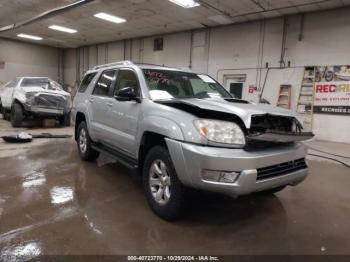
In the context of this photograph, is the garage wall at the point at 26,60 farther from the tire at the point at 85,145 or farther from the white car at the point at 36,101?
the tire at the point at 85,145

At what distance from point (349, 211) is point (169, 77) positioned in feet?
8.39

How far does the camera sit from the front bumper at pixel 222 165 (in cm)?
219

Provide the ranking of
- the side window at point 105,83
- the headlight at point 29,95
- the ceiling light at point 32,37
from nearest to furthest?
the side window at point 105,83, the headlight at point 29,95, the ceiling light at point 32,37

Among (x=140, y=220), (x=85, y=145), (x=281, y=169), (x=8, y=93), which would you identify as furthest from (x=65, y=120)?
(x=281, y=169)

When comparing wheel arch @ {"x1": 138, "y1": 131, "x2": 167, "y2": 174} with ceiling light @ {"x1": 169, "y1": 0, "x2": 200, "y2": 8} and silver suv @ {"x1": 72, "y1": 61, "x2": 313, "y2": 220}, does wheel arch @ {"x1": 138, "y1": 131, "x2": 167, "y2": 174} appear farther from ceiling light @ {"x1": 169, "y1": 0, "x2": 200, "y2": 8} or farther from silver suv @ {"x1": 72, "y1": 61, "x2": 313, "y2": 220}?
ceiling light @ {"x1": 169, "y1": 0, "x2": 200, "y2": 8}

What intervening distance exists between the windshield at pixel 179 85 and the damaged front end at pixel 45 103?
621cm

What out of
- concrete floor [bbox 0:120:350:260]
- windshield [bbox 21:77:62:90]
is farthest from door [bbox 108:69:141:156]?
windshield [bbox 21:77:62:90]

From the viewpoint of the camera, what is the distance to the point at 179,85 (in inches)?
137

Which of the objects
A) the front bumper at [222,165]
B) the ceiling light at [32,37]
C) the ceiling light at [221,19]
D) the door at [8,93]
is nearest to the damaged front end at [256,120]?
the front bumper at [222,165]

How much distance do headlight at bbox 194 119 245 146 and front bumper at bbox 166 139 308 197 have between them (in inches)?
3.1

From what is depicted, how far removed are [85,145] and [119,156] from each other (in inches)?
54.4

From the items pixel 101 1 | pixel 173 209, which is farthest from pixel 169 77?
pixel 101 1

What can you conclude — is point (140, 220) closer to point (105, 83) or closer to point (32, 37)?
point (105, 83)

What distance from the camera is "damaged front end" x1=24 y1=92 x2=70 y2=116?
8344 mm
